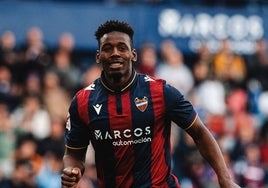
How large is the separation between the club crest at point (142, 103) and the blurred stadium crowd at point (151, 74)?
5900 millimetres

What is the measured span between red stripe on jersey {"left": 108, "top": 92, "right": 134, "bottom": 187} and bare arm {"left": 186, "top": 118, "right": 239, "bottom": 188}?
0.49m

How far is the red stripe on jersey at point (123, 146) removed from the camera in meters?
7.79

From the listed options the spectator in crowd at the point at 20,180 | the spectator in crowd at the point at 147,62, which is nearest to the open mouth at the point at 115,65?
the spectator in crowd at the point at 20,180

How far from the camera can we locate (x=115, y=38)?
765 cm

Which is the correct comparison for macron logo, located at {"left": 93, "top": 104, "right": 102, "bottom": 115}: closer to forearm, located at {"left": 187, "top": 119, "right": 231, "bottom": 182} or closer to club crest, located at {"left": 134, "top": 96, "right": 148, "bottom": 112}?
club crest, located at {"left": 134, "top": 96, "right": 148, "bottom": 112}

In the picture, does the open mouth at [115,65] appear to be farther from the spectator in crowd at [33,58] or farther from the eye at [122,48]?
the spectator in crowd at [33,58]

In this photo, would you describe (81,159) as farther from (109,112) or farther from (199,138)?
(199,138)

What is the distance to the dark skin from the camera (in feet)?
24.9

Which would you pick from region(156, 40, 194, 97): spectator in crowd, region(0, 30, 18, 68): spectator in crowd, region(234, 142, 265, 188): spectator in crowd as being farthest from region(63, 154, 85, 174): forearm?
region(156, 40, 194, 97): spectator in crowd

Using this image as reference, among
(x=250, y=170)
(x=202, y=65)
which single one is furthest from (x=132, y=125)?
(x=202, y=65)

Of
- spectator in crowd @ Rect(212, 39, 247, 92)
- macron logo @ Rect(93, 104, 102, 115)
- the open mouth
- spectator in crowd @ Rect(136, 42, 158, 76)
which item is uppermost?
the open mouth

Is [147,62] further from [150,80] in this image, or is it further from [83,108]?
[83,108]

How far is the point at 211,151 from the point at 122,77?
2.98 ft

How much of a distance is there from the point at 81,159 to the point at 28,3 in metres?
10.7
